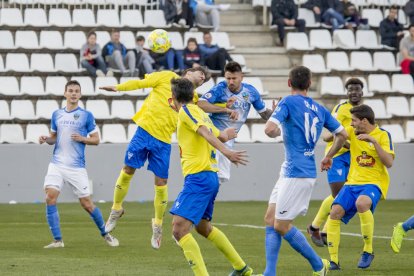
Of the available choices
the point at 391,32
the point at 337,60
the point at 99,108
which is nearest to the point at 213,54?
the point at 99,108

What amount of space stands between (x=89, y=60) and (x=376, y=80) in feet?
23.3

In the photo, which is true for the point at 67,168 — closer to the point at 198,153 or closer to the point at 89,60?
the point at 198,153

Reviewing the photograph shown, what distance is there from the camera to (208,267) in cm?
1226

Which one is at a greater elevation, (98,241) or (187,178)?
(187,178)

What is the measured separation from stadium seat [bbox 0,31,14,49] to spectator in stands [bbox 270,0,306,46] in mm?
6536

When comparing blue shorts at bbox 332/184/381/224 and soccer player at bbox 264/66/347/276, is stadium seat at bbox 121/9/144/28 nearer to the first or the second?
blue shorts at bbox 332/184/381/224

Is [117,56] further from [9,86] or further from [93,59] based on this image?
[9,86]

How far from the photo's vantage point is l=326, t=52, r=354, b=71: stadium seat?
91.6 ft

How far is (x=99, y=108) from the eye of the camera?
2500cm

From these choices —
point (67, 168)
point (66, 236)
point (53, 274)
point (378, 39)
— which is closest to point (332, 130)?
point (53, 274)

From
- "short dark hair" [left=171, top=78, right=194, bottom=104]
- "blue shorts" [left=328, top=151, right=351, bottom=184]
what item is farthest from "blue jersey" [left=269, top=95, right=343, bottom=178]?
"blue shorts" [left=328, top=151, right=351, bottom=184]

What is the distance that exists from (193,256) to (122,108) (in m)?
15.1

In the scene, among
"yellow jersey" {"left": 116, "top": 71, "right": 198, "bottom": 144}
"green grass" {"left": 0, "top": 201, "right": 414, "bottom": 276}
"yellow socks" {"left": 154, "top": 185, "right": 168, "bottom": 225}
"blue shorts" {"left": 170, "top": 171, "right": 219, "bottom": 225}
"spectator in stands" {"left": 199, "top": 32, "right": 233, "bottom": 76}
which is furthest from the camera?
"spectator in stands" {"left": 199, "top": 32, "right": 233, "bottom": 76}

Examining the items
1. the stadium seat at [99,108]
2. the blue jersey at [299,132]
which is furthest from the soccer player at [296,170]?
the stadium seat at [99,108]
